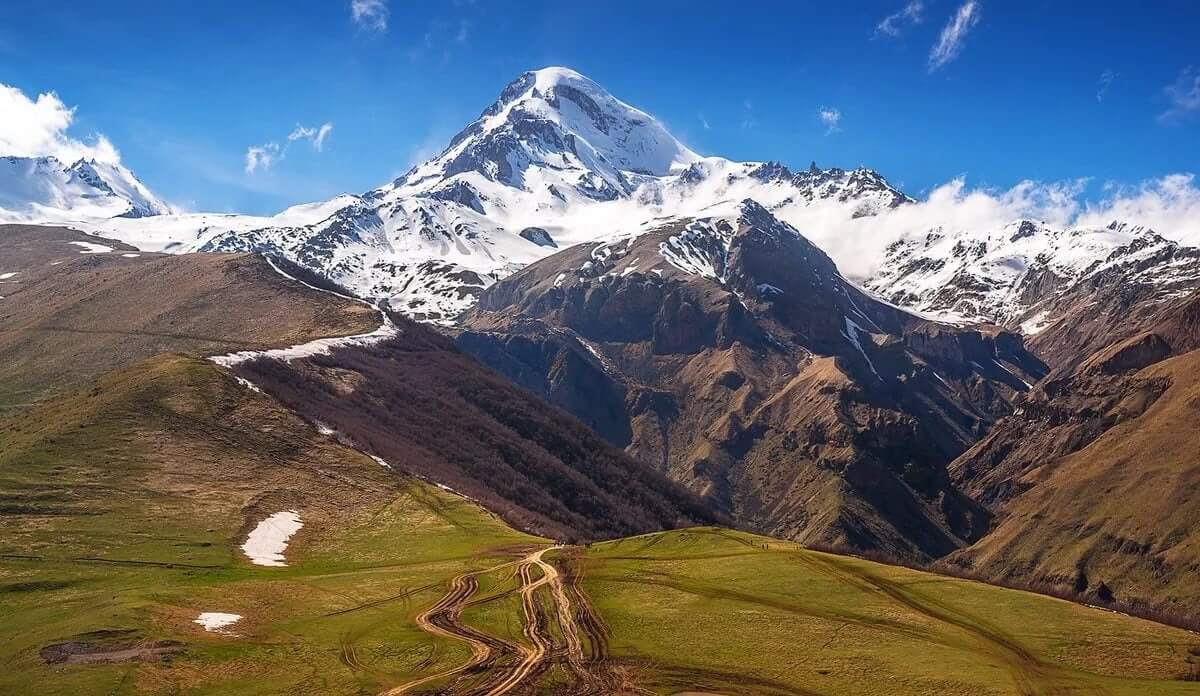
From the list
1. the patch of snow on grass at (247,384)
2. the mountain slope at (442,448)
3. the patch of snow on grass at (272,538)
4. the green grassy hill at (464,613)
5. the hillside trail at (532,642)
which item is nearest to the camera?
the hillside trail at (532,642)

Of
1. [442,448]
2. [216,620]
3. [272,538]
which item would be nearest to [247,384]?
[442,448]

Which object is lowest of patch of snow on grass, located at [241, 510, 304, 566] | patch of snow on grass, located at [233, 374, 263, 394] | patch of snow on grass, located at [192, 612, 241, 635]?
patch of snow on grass, located at [192, 612, 241, 635]

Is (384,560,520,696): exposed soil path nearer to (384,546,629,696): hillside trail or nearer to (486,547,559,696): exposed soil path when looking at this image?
(384,546,629,696): hillside trail

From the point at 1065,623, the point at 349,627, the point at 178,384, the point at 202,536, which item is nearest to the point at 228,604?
the point at 349,627

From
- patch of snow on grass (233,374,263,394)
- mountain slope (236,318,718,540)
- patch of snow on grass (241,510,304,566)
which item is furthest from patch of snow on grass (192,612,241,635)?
patch of snow on grass (233,374,263,394)

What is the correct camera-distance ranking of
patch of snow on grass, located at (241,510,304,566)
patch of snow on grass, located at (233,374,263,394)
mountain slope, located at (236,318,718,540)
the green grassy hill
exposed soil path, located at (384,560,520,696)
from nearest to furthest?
the green grassy hill, exposed soil path, located at (384,560,520,696), patch of snow on grass, located at (241,510,304,566), patch of snow on grass, located at (233,374,263,394), mountain slope, located at (236,318,718,540)

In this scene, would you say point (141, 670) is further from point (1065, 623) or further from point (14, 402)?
point (14, 402)

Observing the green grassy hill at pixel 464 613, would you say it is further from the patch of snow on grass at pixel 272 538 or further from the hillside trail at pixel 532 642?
the patch of snow on grass at pixel 272 538

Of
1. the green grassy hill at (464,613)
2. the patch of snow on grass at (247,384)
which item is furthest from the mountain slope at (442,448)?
the green grassy hill at (464,613)
